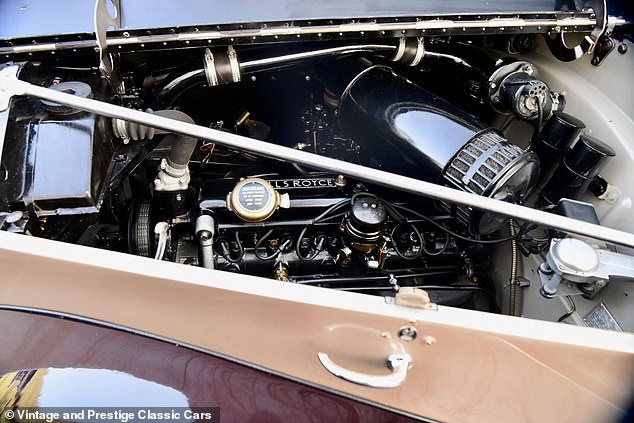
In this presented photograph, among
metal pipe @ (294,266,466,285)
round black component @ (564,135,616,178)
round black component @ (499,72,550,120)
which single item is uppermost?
round black component @ (499,72,550,120)

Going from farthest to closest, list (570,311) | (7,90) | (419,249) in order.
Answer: (419,249) → (570,311) → (7,90)

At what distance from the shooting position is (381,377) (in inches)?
43.3

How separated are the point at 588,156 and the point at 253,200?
3.19 feet

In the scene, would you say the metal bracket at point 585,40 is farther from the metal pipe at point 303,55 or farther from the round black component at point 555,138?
the metal pipe at point 303,55

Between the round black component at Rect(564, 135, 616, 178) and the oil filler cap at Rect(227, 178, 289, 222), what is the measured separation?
34.7 inches

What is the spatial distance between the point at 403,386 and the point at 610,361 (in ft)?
1.47

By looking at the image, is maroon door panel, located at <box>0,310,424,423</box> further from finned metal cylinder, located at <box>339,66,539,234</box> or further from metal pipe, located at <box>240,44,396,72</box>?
metal pipe, located at <box>240,44,396,72</box>

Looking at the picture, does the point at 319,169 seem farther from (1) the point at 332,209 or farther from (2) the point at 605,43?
(2) the point at 605,43

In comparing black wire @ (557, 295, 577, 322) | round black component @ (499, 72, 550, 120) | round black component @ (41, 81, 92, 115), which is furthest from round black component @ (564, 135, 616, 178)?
round black component @ (41, 81, 92, 115)

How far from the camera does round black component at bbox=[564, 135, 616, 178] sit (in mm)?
1495

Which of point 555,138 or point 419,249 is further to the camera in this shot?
point 419,249

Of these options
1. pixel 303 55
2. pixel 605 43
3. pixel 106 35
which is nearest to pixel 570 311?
pixel 605 43

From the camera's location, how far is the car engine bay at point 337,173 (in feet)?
4.44

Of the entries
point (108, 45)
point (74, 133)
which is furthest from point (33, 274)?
point (108, 45)
